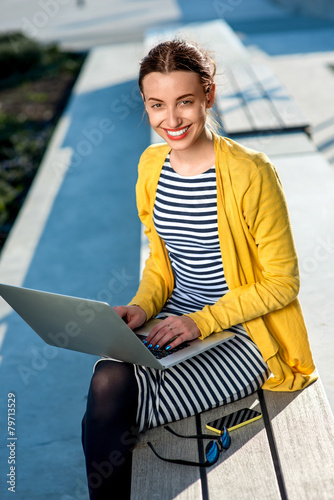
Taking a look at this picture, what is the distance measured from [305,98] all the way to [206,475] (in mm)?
5107

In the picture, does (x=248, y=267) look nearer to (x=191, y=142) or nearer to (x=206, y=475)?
(x=191, y=142)

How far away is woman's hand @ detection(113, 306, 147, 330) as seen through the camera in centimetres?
192

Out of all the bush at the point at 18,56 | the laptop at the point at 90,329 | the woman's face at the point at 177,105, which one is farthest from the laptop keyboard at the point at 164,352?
the bush at the point at 18,56

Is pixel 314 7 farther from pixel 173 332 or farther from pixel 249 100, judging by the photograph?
pixel 173 332

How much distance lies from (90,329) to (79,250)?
2681mm

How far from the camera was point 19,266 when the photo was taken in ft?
13.7

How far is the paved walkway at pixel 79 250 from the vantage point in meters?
2.54

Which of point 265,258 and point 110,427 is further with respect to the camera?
point 265,258

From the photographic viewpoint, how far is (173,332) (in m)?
1.79

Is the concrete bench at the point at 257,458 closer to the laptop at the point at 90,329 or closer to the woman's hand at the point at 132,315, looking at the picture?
the laptop at the point at 90,329

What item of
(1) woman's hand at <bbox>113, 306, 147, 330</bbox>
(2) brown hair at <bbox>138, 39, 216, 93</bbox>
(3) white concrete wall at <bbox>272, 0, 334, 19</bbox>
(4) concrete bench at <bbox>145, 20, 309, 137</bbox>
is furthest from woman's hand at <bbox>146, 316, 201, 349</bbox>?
(3) white concrete wall at <bbox>272, 0, 334, 19</bbox>

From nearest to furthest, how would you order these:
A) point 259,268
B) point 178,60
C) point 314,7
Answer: point 178,60 → point 259,268 → point 314,7

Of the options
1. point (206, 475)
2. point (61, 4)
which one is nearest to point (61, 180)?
point (206, 475)

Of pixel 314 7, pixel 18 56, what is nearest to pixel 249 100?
pixel 18 56
